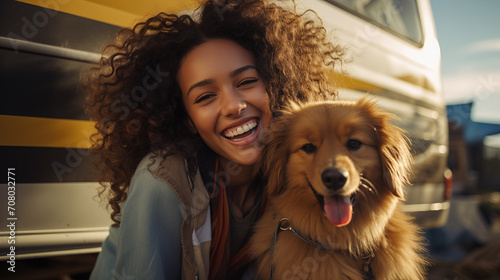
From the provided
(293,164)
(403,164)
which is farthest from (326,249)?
(403,164)

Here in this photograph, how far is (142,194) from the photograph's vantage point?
2066 millimetres

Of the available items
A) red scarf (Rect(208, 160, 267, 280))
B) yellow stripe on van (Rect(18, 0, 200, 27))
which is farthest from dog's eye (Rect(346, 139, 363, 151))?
yellow stripe on van (Rect(18, 0, 200, 27))

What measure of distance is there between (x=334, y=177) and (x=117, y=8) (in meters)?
2.02

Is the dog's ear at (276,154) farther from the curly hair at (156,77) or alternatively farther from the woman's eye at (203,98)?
the woman's eye at (203,98)

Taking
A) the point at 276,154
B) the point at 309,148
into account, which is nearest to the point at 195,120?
the point at 276,154

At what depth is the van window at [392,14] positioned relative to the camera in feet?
14.1

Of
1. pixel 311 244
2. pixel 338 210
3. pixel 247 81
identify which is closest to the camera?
pixel 338 210

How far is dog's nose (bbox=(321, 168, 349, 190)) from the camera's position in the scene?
1917mm

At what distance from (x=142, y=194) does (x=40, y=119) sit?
898 millimetres

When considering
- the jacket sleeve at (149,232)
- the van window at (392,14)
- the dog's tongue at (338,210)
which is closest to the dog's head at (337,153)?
the dog's tongue at (338,210)

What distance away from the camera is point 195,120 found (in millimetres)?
2453

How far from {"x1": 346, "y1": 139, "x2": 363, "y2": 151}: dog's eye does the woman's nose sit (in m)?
0.74

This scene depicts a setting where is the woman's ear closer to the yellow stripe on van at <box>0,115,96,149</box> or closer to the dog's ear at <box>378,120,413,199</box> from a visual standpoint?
the yellow stripe on van at <box>0,115,96,149</box>

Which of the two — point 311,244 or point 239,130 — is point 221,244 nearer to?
point 311,244
